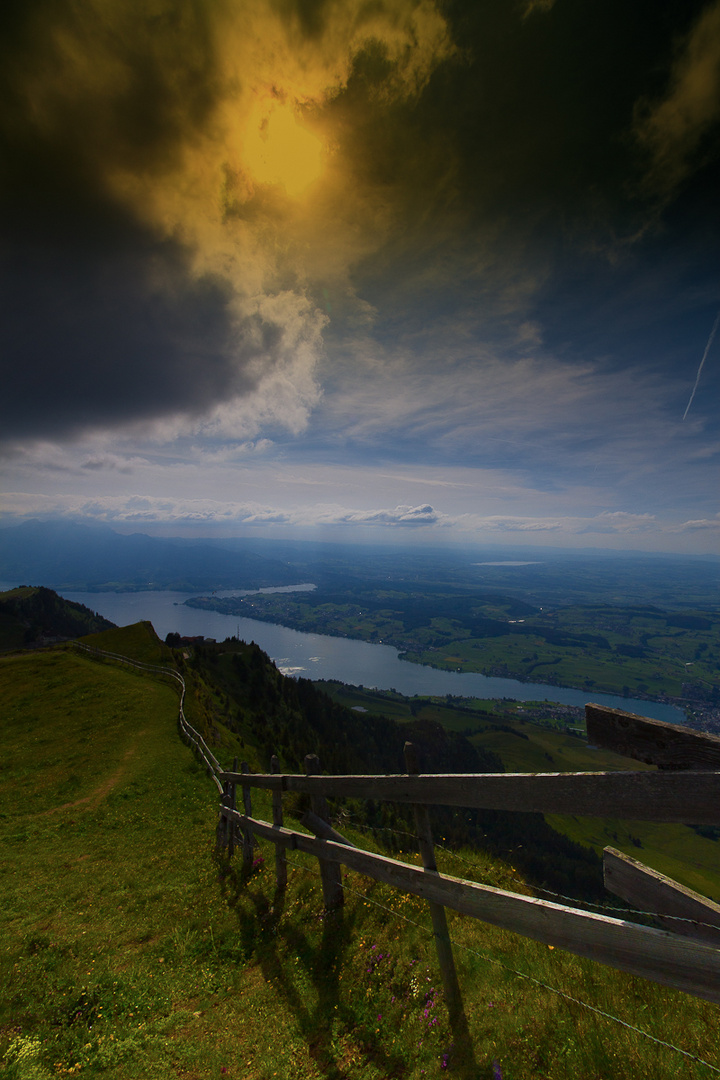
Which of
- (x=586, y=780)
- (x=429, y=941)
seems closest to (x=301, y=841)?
(x=429, y=941)

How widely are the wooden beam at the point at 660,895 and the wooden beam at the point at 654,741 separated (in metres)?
1.72

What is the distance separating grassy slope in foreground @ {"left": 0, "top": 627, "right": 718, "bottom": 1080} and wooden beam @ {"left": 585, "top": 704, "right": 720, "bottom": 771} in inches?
118

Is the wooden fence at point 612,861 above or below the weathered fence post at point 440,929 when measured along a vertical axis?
above

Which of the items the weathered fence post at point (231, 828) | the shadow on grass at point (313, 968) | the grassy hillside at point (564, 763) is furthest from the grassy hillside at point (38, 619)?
the shadow on grass at point (313, 968)

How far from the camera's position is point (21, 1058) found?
5.39m

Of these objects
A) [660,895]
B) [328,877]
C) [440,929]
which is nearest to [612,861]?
[660,895]

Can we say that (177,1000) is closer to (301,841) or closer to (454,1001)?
(301,841)

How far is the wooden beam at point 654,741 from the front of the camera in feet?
8.76

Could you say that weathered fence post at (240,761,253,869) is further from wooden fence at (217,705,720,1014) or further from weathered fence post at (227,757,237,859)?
wooden fence at (217,705,720,1014)

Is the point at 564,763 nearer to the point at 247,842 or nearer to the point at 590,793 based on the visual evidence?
the point at 247,842

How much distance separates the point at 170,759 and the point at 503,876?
18196 mm

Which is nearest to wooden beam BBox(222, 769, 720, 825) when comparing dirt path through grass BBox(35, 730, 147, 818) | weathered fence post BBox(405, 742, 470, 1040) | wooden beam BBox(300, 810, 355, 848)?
weathered fence post BBox(405, 742, 470, 1040)

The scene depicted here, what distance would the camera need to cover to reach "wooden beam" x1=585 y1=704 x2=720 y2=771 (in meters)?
2.67

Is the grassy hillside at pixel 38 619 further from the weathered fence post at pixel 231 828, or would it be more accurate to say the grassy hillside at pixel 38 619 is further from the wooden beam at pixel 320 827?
the wooden beam at pixel 320 827
